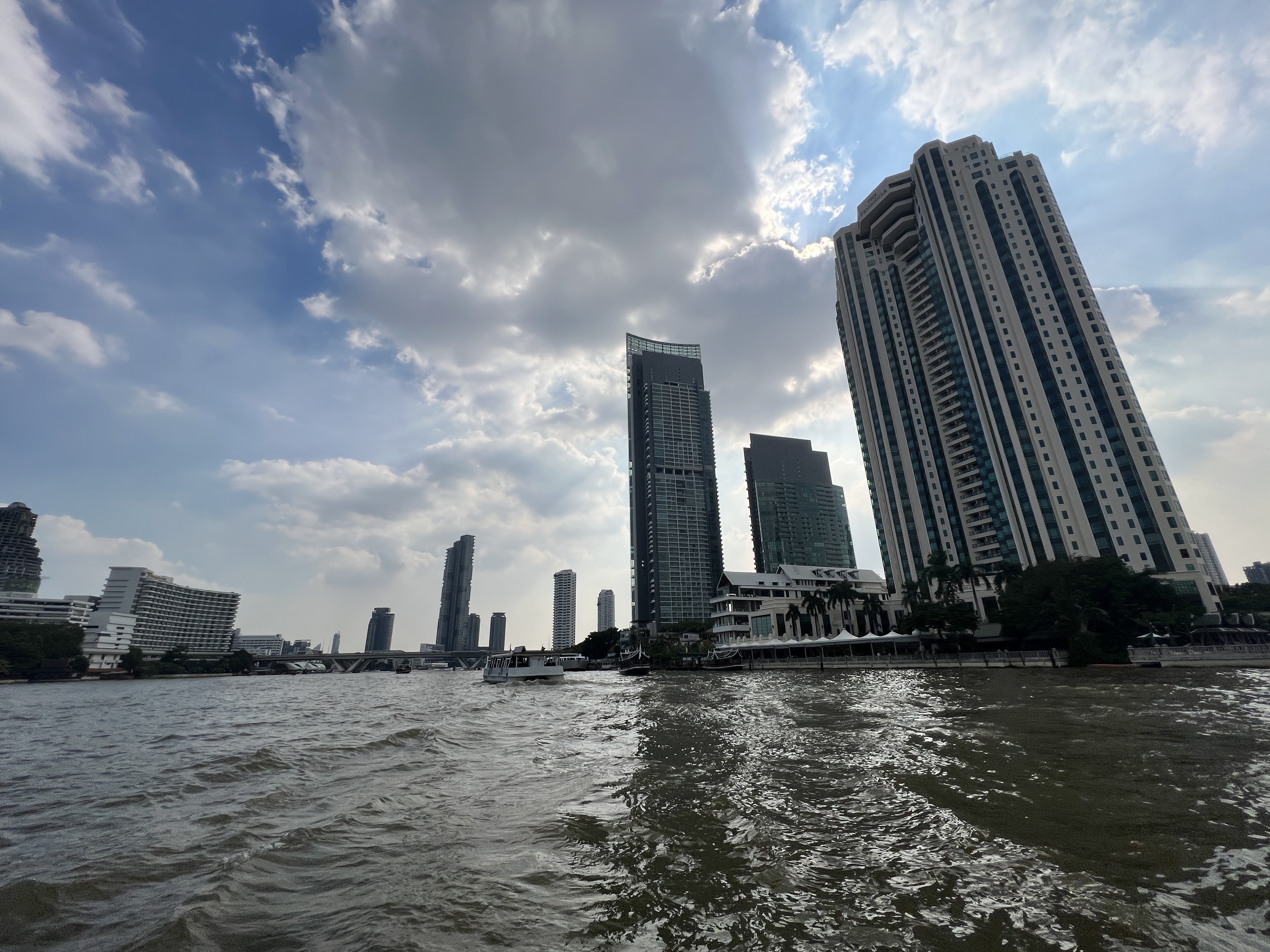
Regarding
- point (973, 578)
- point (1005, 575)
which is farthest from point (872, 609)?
point (1005, 575)

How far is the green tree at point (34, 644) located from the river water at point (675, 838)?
12227 centimetres

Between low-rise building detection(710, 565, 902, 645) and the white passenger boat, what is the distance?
44.7 meters

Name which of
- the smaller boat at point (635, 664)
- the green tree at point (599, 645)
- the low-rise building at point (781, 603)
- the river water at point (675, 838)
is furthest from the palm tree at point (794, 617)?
the river water at point (675, 838)

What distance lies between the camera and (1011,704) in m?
26.8

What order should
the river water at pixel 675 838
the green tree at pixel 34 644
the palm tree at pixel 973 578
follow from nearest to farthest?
1. the river water at pixel 675 838
2. the palm tree at pixel 973 578
3. the green tree at pixel 34 644

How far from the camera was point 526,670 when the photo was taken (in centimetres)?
8081

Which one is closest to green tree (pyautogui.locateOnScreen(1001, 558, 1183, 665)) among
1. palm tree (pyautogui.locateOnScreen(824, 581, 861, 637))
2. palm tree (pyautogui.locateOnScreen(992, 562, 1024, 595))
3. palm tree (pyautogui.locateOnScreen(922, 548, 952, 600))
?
palm tree (pyautogui.locateOnScreen(992, 562, 1024, 595))

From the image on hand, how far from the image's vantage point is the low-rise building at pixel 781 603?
363 feet

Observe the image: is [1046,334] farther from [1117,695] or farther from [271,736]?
[271,736]

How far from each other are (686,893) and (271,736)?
2774cm

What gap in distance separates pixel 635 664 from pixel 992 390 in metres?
95.2

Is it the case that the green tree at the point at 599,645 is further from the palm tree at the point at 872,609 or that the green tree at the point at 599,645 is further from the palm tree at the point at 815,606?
the palm tree at the point at 872,609

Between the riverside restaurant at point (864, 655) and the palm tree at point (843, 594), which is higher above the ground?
the palm tree at point (843, 594)

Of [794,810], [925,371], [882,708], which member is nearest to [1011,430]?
[925,371]
